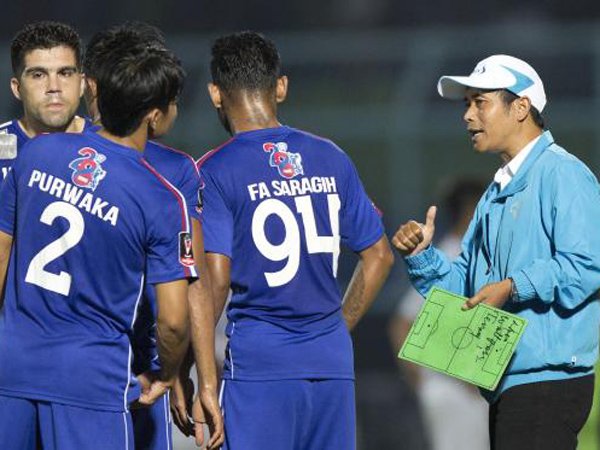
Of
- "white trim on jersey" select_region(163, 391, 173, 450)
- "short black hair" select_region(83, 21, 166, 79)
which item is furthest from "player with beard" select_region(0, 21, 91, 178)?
"white trim on jersey" select_region(163, 391, 173, 450)

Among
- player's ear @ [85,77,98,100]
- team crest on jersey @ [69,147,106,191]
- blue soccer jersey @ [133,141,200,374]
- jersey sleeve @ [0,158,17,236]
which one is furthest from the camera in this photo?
blue soccer jersey @ [133,141,200,374]

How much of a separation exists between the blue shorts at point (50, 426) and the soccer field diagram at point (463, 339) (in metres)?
1.13

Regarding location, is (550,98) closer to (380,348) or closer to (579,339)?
(380,348)

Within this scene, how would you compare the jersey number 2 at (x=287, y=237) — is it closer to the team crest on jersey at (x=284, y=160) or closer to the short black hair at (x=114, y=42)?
the team crest on jersey at (x=284, y=160)

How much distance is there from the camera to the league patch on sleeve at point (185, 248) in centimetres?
475

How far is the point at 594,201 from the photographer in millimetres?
5145

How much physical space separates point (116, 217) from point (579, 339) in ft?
5.40

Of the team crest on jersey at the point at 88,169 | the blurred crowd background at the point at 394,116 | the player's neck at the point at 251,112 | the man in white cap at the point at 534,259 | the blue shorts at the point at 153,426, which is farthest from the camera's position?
the blurred crowd background at the point at 394,116

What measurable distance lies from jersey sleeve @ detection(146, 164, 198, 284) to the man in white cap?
97cm

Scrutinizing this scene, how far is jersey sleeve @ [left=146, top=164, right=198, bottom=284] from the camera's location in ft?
15.4

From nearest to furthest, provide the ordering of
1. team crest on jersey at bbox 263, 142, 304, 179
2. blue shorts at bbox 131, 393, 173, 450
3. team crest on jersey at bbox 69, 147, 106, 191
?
team crest on jersey at bbox 69, 147, 106, 191
blue shorts at bbox 131, 393, 173, 450
team crest on jersey at bbox 263, 142, 304, 179

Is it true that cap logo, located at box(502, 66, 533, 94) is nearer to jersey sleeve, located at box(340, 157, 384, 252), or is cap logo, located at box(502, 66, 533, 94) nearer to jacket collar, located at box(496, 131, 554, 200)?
jacket collar, located at box(496, 131, 554, 200)

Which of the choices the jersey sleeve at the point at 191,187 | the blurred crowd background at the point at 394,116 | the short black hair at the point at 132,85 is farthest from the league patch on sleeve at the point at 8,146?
the blurred crowd background at the point at 394,116

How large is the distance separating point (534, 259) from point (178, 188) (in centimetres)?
124
